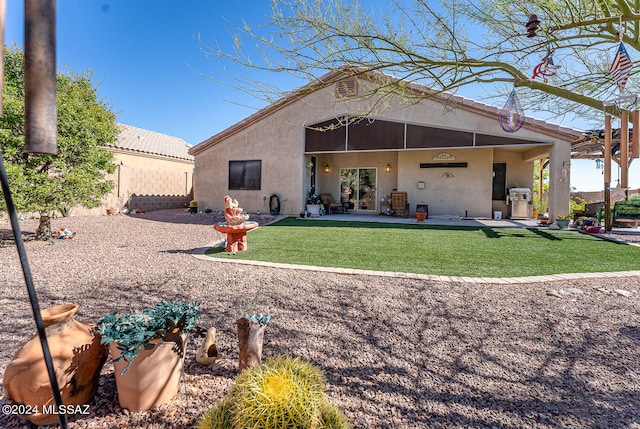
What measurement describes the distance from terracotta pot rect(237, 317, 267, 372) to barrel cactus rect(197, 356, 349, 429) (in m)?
0.53

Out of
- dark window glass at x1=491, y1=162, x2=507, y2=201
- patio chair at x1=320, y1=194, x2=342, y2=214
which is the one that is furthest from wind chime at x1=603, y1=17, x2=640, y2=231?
patio chair at x1=320, y1=194, x2=342, y2=214

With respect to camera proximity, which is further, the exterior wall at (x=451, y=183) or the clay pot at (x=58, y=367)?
the exterior wall at (x=451, y=183)

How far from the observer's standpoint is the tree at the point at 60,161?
210 inches

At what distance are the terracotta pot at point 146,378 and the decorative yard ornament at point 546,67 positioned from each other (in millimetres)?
4685

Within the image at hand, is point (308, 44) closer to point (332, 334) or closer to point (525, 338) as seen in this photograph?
point (332, 334)

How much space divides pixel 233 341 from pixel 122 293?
197 centimetres

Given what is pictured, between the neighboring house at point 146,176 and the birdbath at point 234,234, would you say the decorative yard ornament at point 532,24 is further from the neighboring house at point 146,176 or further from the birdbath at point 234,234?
the neighboring house at point 146,176

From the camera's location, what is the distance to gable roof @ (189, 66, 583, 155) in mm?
3473

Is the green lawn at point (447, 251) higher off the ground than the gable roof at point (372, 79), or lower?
lower

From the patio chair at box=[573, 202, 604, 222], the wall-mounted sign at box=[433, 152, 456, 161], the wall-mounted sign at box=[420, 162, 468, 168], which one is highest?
the wall-mounted sign at box=[433, 152, 456, 161]

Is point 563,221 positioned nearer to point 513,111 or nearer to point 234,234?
point 513,111

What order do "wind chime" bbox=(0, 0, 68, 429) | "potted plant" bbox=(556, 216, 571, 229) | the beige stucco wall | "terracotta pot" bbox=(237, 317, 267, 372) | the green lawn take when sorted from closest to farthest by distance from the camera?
"wind chime" bbox=(0, 0, 68, 429), "terracotta pot" bbox=(237, 317, 267, 372), the green lawn, "potted plant" bbox=(556, 216, 571, 229), the beige stucco wall

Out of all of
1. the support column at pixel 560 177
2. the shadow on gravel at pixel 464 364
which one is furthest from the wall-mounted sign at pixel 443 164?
the shadow on gravel at pixel 464 364

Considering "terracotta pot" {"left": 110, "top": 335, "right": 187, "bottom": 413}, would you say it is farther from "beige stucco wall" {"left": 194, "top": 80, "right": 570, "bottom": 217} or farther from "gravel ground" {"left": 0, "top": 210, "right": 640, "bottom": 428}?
"beige stucco wall" {"left": 194, "top": 80, "right": 570, "bottom": 217}
